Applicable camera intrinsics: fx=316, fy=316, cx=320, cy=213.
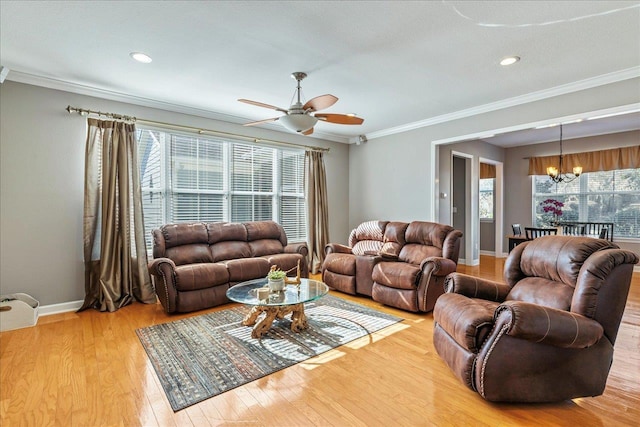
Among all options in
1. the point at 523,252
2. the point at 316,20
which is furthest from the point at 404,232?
the point at 316,20

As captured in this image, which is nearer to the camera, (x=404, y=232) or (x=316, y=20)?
(x=316, y=20)

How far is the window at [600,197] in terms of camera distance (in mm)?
6184

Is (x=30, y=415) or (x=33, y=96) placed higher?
(x=33, y=96)

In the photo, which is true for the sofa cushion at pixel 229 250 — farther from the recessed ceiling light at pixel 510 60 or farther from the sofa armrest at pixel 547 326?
the recessed ceiling light at pixel 510 60

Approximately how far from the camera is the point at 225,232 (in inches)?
182

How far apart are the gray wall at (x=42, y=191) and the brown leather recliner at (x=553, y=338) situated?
4290 mm

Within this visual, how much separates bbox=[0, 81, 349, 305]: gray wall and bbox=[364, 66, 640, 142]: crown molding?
4.49 meters

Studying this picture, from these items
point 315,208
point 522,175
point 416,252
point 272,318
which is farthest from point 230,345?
point 522,175

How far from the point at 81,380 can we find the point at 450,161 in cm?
591

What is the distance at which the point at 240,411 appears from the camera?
6.28 feet

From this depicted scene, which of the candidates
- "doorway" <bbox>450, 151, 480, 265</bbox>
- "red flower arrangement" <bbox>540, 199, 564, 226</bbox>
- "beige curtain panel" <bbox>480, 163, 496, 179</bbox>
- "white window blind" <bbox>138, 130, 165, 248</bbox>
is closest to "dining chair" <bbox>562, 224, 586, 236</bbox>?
"red flower arrangement" <bbox>540, 199, 564, 226</bbox>

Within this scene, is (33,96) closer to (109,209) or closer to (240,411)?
(109,209)

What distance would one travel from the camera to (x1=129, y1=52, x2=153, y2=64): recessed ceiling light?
295 cm

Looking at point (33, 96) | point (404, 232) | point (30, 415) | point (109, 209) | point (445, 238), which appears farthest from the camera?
point (404, 232)
